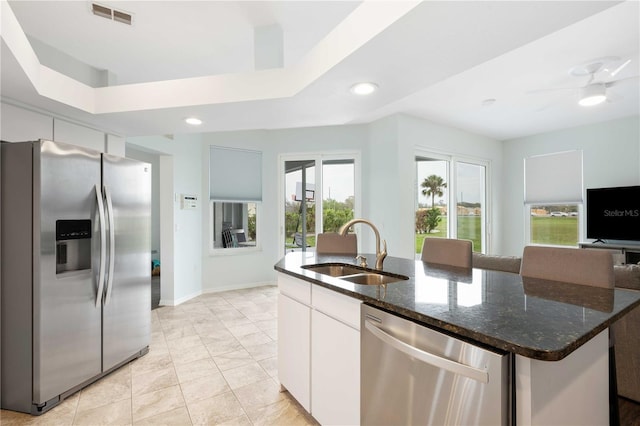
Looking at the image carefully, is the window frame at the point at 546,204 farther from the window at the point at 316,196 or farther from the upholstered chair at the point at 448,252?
the upholstered chair at the point at 448,252

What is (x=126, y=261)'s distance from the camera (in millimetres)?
2646

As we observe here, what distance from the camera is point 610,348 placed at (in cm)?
127

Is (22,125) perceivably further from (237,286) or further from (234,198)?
(237,286)

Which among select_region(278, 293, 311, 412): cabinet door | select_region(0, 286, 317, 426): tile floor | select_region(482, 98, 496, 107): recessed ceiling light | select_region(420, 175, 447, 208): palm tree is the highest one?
select_region(482, 98, 496, 107): recessed ceiling light

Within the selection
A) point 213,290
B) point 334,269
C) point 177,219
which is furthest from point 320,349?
point 213,290

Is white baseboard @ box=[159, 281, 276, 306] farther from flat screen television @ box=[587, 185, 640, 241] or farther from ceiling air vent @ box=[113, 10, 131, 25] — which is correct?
flat screen television @ box=[587, 185, 640, 241]

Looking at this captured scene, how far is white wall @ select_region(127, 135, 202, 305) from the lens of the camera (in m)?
4.37

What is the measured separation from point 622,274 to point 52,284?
3884mm

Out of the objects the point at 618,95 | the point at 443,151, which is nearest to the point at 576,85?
the point at 618,95

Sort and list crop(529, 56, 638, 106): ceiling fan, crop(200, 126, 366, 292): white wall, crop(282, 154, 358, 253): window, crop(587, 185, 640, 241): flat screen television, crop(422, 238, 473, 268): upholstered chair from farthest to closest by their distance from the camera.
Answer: crop(282, 154, 358, 253): window → crop(200, 126, 366, 292): white wall → crop(587, 185, 640, 241): flat screen television → crop(529, 56, 638, 106): ceiling fan → crop(422, 238, 473, 268): upholstered chair

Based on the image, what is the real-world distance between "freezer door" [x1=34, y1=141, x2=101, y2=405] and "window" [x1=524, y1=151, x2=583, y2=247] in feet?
23.0

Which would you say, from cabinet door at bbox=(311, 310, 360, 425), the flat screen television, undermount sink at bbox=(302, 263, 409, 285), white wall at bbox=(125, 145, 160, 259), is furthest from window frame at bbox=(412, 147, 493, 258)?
white wall at bbox=(125, 145, 160, 259)

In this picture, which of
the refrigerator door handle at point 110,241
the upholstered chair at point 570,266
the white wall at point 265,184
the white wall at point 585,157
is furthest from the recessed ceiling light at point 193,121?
the white wall at point 585,157

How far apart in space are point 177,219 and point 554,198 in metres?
6.70
